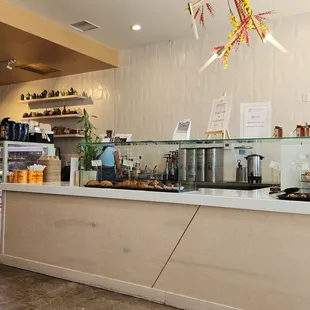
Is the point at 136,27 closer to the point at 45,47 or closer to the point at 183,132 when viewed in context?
the point at 45,47

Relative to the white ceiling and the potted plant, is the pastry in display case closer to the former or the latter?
the potted plant

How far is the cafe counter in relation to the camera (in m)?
2.32

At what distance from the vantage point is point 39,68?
245 inches

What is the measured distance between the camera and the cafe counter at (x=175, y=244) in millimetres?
2318

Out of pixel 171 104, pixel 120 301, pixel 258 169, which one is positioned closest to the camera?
pixel 120 301

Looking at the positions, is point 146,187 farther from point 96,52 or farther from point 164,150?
point 96,52

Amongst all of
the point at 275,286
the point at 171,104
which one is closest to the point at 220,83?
the point at 171,104

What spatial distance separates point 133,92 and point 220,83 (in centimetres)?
150

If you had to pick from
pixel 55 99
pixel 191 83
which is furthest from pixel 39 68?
pixel 191 83

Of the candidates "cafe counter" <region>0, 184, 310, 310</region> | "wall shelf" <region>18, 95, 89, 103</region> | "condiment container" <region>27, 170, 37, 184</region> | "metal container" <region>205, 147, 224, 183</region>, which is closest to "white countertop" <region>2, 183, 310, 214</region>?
"cafe counter" <region>0, 184, 310, 310</region>

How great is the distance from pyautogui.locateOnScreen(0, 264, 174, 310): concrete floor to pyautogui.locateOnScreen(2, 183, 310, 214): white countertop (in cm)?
77

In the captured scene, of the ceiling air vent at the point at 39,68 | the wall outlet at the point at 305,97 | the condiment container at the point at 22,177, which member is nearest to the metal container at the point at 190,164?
the condiment container at the point at 22,177

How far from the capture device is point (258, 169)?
454 cm

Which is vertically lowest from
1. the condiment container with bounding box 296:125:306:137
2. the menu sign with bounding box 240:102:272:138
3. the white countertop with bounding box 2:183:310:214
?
the white countertop with bounding box 2:183:310:214
